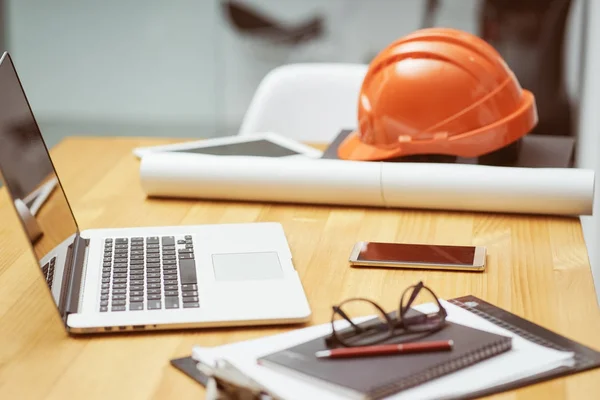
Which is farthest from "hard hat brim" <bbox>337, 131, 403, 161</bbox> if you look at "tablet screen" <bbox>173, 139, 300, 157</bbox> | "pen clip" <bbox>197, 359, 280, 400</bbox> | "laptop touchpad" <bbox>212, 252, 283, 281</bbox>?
"pen clip" <bbox>197, 359, 280, 400</bbox>

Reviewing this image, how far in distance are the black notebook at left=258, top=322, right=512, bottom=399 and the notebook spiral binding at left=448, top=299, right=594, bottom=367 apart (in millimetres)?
52

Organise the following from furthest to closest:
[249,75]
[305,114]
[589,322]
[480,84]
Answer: [249,75] → [305,114] → [480,84] → [589,322]

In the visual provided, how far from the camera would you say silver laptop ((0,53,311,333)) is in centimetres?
105

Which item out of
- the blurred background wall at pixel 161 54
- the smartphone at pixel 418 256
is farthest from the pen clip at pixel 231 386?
the blurred background wall at pixel 161 54

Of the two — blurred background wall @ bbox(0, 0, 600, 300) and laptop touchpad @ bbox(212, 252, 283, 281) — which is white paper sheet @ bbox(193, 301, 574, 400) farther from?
blurred background wall @ bbox(0, 0, 600, 300)

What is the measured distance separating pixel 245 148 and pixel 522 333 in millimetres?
913

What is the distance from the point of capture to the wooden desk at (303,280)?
94 centimetres

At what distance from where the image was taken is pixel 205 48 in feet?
12.7

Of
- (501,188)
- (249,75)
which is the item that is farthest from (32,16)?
(501,188)

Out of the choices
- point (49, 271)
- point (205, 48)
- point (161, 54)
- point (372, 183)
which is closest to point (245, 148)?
point (372, 183)

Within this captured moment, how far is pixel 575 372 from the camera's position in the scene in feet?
3.08

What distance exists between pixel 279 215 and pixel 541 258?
43 cm

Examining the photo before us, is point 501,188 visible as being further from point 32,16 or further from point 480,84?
point 32,16

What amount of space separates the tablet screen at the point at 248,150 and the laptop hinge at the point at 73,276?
1.69ft
